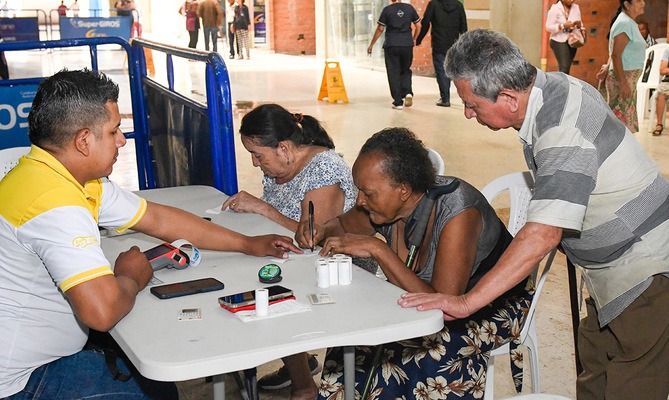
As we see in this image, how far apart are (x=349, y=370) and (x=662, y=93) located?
7.51 m

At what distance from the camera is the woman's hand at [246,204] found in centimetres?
318

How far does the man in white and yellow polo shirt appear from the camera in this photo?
6.46 ft

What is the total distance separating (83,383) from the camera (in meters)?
2.19

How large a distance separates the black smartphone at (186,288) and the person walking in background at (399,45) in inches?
362

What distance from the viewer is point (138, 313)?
212 centimetres

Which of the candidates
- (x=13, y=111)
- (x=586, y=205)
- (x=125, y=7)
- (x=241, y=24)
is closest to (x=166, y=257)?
(x=586, y=205)

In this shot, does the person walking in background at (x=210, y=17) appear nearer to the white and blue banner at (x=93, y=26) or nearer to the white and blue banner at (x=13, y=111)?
the white and blue banner at (x=93, y=26)

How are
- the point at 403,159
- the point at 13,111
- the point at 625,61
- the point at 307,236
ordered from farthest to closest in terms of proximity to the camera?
the point at 625,61 < the point at 13,111 < the point at 307,236 < the point at 403,159

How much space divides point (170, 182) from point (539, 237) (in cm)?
280

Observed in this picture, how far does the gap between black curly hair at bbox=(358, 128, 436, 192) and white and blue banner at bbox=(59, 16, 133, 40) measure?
17.4 meters

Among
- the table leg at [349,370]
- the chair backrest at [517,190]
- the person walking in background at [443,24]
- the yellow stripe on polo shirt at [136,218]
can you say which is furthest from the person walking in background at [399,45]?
the table leg at [349,370]

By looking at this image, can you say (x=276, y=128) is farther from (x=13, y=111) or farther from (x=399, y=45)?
(x=399, y=45)

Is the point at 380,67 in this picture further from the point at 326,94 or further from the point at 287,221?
the point at 287,221

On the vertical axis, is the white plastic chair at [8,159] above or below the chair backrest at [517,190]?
above
